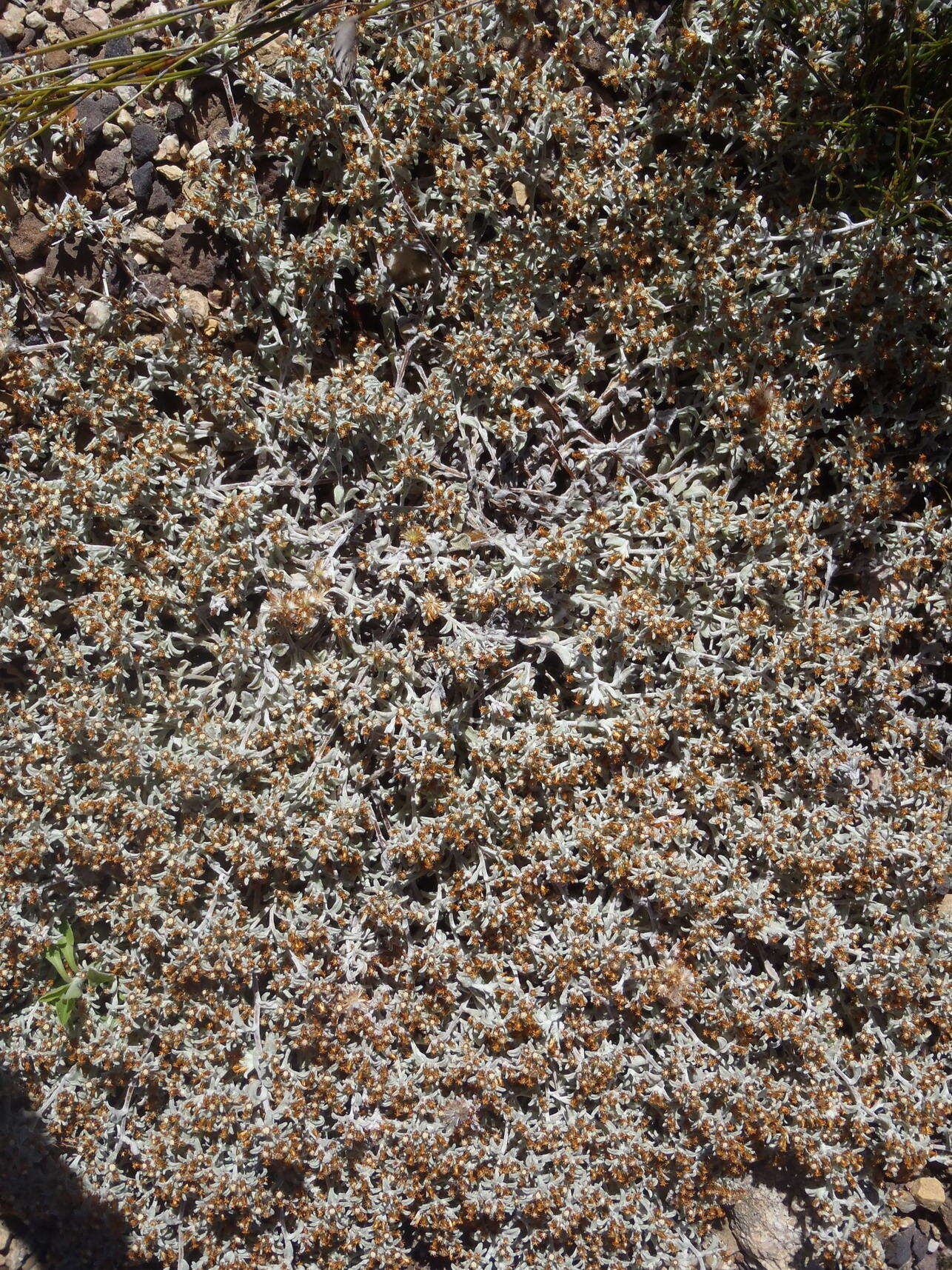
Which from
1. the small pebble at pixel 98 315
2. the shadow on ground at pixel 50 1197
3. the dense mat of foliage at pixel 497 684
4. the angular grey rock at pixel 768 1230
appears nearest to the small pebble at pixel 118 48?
the dense mat of foliage at pixel 497 684

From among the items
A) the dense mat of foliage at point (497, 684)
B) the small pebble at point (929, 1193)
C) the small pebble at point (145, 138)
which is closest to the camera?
the dense mat of foliage at point (497, 684)

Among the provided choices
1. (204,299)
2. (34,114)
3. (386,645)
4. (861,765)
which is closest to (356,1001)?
(386,645)

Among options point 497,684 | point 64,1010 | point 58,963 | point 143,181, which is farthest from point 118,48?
point 64,1010

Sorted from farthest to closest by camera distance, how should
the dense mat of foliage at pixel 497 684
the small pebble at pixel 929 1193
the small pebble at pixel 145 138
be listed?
the small pebble at pixel 929 1193, the small pebble at pixel 145 138, the dense mat of foliage at pixel 497 684

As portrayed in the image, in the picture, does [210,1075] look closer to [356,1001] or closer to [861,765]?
[356,1001]

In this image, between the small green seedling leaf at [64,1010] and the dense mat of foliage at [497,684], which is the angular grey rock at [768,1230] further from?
the small green seedling leaf at [64,1010]

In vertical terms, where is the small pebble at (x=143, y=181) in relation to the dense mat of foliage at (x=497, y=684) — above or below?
above

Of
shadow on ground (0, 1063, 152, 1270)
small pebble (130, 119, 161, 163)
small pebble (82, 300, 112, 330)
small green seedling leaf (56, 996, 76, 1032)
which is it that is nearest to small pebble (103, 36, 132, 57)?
small pebble (130, 119, 161, 163)

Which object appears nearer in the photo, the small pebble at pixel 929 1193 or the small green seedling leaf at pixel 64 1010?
the small green seedling leaf at pixel 64 1010

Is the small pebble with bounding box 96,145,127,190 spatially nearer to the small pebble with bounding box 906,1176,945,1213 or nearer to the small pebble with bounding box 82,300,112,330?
the small pebble with bounding box 82,300,112,330
